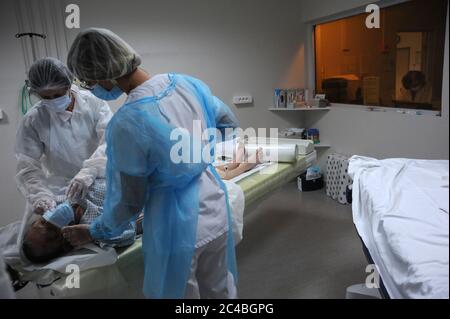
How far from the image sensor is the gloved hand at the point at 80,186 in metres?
1.29

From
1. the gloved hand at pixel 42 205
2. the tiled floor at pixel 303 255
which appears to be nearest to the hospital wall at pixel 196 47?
the gloved hand at pixel 42 205

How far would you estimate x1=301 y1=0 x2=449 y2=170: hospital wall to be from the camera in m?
0.68

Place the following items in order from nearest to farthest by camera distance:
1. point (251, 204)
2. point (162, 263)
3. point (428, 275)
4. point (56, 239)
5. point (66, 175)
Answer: point (428, 275), point (162, 263), point (56, 239), point (66, 175), point (251, 204)

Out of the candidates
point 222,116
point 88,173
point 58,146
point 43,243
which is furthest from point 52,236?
point 222,116

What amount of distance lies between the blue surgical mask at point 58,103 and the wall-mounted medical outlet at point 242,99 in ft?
4.22

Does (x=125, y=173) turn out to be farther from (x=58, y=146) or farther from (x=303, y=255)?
(x=58, y=146)

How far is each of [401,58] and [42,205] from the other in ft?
4.67

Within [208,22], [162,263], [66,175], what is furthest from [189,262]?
[208,22]

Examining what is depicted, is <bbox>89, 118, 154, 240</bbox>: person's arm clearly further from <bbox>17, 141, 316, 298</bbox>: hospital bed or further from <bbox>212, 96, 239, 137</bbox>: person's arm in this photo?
<bbox>212, 96, 239, 137</bbox>: person's arm

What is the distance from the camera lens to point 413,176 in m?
0.91

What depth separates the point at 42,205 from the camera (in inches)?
49.8

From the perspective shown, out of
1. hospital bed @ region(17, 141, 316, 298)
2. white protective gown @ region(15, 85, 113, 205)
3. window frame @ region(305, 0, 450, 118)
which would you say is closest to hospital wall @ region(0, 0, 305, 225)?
window frame @ region(305, 0, 450, 118)
